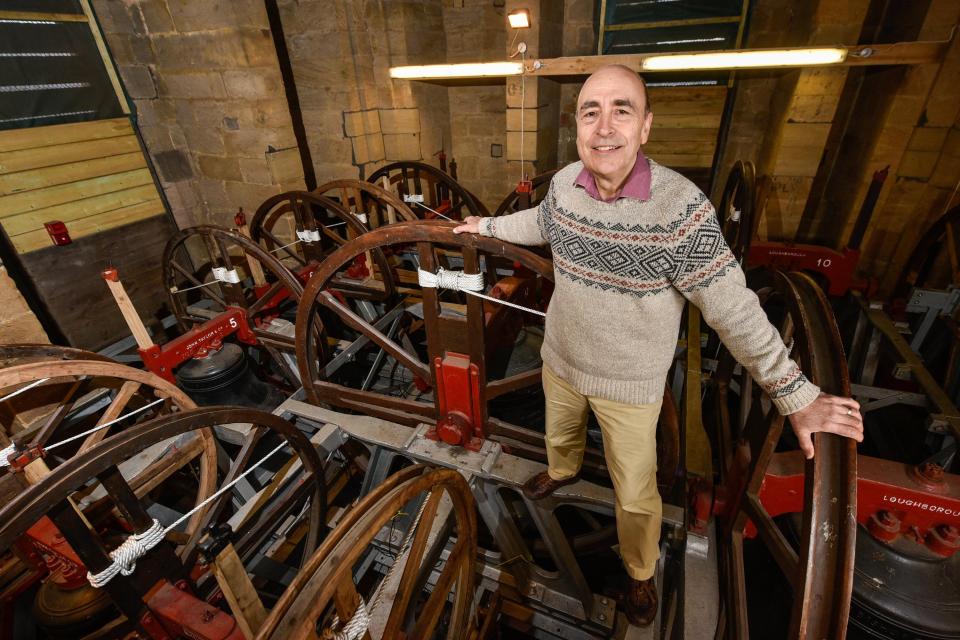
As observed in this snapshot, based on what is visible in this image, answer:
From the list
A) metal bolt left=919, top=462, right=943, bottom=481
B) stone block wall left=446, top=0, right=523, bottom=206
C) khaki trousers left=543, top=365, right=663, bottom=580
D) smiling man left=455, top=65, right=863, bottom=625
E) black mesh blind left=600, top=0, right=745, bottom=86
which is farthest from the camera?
stone block wall left=446, top=0, right=523, bottom=206

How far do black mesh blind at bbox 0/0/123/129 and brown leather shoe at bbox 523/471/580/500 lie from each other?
6.53 m

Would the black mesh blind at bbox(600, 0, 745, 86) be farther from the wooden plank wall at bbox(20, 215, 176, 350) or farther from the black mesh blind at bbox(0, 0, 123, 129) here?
the wooden plank wall at bbox(20, 215, 176, 350)

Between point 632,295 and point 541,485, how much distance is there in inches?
50.5

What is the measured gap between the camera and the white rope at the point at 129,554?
1.72m

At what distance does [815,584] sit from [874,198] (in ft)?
16.3

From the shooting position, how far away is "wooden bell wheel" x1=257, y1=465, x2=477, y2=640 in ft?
3.50

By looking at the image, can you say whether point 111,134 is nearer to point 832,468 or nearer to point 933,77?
point 832,468

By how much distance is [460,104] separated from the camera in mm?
7660

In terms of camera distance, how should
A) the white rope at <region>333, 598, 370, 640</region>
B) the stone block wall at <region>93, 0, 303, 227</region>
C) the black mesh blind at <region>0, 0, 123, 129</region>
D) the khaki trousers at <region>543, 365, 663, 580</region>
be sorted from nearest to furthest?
1. the white rope at <region>333, 598, 370, 640</region>
2. the khaki trousers at <region>543, 365, 663, 580</region>
3. the black mesh blind at <region>0, 0, 123, 129</region>
4. the stone block wall at <region>93, 0, 303, 227</region>

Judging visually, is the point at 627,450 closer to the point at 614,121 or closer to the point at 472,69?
the point at 614,121

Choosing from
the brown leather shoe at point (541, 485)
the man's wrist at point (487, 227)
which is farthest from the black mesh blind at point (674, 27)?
the brown leather shoe at point (541, 485)

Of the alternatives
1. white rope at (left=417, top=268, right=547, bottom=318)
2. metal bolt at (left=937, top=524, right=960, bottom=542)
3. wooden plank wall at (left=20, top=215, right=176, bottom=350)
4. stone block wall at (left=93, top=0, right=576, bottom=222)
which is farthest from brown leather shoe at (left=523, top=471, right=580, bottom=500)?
wooden plank wall at (left=20, top=215, right=176, bottom=350)

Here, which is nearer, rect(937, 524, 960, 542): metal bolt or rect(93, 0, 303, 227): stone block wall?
rect(937, 524, 960, 542): metal bolt

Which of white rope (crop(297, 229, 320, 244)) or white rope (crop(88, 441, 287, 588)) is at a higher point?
white rope (crop(297, 229, 320, 244))
